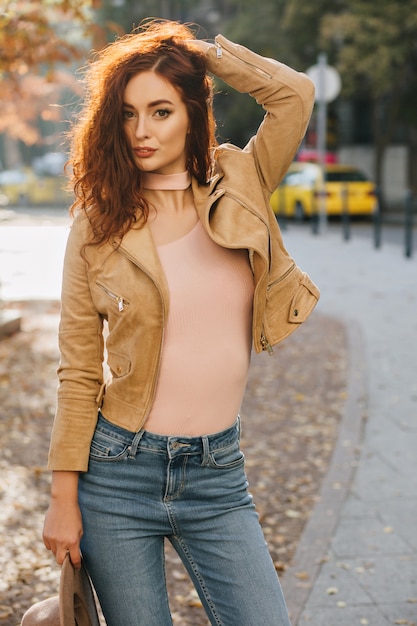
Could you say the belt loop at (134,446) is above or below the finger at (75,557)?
above

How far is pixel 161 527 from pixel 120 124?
956 mm

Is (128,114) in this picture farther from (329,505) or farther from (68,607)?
(329,505)

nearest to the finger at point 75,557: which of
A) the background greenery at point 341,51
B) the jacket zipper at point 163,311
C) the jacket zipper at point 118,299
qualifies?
the jacket zipper at point 163,311

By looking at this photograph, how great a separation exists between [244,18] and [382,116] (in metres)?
6.26

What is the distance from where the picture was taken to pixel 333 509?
486cm

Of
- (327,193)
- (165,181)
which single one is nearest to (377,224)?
(327,193)

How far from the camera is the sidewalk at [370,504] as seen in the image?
12.5 ft

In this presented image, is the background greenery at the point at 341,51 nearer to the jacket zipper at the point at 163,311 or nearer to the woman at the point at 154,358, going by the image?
the woman at the point at 154,358

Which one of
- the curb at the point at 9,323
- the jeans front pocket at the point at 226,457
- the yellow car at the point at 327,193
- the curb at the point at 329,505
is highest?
the jeans front pocket at the point at 226,457

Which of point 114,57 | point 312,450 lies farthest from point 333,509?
point 114,57

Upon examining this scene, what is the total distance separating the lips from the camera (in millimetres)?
2303

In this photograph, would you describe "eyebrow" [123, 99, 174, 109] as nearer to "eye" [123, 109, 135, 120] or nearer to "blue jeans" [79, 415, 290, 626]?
"eye" [123, 109, 135, 120]

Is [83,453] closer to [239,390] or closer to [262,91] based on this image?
[239,390]

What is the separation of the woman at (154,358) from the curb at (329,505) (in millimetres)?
1537
